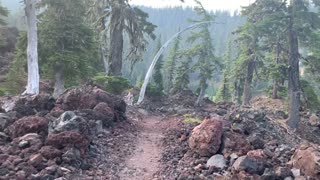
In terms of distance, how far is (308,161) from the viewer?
283 inches

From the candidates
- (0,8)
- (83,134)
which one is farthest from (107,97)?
(0,8)

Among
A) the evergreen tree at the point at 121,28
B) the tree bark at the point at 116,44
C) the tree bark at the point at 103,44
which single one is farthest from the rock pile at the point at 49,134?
the tree bark at the point at 103,44

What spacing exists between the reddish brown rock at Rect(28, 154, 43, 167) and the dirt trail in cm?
172

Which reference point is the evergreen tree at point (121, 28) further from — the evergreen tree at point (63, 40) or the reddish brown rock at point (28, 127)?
the reddish brown rock at point (28, 127)

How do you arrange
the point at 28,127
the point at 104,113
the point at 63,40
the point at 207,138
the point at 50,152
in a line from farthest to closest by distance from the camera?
1. the point at 63,40
2. the point at 104,113
3. the point at 207,138
4. the point at 28,127
5. the point at 50,152

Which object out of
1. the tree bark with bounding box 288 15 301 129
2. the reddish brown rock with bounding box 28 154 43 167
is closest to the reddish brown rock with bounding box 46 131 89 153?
the reddish brown rock with bounding box 28 154 43 167

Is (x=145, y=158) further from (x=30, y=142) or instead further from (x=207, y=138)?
(x=30, y=142)

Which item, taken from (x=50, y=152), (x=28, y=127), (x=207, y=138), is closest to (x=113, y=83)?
(x=28, y=127)

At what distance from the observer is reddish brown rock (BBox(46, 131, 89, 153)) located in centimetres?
771

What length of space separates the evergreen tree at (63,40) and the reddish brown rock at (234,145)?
9.13 metres

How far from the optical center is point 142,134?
11430 mm

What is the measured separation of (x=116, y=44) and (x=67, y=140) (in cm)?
1318

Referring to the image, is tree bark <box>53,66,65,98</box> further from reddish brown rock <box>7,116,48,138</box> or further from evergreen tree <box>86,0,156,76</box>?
reddish brown rock <box>7,116,48,138</box>

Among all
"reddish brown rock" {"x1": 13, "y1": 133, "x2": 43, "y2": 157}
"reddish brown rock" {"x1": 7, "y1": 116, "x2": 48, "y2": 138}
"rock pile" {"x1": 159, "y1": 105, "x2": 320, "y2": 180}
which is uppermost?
"reddish brown rock" {"x1": 7, "y1": 116, "x2": 48, "y2": 138}
